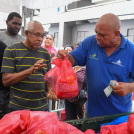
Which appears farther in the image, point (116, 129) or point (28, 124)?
point (116, 129)

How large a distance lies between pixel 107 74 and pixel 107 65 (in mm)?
102

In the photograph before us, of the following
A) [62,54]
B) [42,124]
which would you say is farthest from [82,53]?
[42,124]

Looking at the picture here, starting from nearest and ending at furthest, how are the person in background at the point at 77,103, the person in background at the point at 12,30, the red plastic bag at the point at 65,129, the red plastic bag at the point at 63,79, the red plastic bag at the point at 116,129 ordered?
the red plastic bag at the point at 65,129 < the red plastic bag at the point at 116,129 < the red plastic bag at the point at 63,79 < the person in background at the point at 12,30 < the person in background at the point at 77,103

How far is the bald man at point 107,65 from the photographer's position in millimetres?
1676

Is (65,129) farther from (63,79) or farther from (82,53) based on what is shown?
(82,53)

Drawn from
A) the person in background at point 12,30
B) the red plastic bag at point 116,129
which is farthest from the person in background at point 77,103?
the red plastic bag at point 116,129

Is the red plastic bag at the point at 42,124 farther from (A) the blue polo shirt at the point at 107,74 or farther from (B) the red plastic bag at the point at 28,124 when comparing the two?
(A) the blue polo shirt at the point at 107,74

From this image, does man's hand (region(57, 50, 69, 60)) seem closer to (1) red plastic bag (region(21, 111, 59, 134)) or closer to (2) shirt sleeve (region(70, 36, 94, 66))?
(2) shirt sleeve (region(70, 36, 94, 66))

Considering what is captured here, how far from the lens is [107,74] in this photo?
1.71m

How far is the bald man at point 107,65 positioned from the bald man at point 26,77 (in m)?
0.37

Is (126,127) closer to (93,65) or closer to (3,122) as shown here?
(93,65)

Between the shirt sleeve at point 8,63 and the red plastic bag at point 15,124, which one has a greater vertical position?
the shirt sleeve at point 8,63

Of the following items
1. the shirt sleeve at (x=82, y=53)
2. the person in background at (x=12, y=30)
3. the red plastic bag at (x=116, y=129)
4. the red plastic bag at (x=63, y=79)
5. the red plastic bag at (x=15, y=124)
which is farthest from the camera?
the person in background at (x=12, y=30)

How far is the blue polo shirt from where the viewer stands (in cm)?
171
